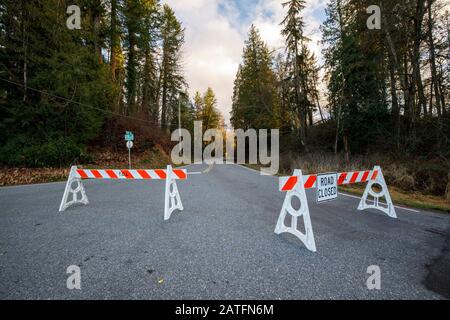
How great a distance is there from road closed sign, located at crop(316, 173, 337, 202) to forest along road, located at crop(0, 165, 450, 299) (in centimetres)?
67

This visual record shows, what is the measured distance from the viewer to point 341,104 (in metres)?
16.3

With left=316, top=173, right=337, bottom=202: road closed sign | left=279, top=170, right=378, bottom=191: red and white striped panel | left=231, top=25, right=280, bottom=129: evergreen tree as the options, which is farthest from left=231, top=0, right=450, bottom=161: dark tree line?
left=316, top=173, right=337, bottom=202: road closed sign

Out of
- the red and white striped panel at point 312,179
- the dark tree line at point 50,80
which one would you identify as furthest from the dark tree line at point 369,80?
the dark tree line at point 50,80

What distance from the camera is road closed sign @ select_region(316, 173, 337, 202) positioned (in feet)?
11.1

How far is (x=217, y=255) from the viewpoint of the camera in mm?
2617

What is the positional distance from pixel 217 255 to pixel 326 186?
2388 mm

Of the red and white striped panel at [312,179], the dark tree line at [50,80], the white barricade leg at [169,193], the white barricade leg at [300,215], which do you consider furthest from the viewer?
the dark tree line at [50,80]

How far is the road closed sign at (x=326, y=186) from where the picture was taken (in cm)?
337

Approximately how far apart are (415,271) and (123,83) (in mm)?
28952

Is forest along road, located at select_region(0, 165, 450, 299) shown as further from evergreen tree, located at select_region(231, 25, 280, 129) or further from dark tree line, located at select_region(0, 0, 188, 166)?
evergreen tree, located at select_region(231, 25, 280, 129)

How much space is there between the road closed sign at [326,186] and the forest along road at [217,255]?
0.67m

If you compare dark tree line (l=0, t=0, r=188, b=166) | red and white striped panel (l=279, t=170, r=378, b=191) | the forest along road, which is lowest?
the forest along road

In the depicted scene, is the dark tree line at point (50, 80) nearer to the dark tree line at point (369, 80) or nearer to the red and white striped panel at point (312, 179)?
the dark tree line at point (369, 80)

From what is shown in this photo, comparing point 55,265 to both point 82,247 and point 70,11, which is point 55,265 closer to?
point 82,247
